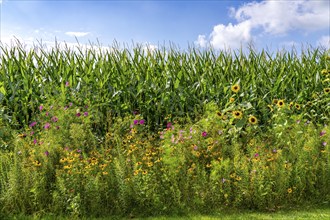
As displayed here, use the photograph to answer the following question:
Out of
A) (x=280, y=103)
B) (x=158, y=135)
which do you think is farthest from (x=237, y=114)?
(x=158, y=135)

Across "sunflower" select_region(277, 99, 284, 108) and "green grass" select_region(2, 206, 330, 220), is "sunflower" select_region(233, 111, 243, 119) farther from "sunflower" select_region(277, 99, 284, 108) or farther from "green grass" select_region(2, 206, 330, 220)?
"green grass" select_region(2, 206, 330, 220)

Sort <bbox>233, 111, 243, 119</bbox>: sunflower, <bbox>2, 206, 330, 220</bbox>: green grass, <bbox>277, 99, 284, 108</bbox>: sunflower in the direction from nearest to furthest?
<bbox>2, 206, 330, 220</bbox>: green grass < <bbox>233, 111, 243, 119</bbox>: sunflower < <bbox>277, 99, 284, 108</bbox>: sunflower

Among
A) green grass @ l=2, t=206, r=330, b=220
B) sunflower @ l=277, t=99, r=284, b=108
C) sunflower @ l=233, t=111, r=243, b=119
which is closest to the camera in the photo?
green grass @ l=2, t=206, r=330, b=220

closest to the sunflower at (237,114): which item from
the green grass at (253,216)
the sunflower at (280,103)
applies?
the sunflower at (280,103)

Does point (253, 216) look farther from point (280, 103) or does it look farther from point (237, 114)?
point (280, 103)

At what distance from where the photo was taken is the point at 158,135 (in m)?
6.34

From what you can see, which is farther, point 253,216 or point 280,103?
point 280,103

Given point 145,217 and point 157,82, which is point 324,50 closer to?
point 157,82

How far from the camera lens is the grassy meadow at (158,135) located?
4.65m

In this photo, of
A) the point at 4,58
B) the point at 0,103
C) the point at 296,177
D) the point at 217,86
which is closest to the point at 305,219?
the point at 296,177

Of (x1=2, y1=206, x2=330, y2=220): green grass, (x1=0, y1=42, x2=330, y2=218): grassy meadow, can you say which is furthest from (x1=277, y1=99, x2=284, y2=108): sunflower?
(x1=2, y1=206, x2=330, y2=220): green grass

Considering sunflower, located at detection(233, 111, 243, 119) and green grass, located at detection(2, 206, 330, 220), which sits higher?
sunflower, located at detection(233, 111, 243, 119)

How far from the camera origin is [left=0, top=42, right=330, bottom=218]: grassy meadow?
465 cm

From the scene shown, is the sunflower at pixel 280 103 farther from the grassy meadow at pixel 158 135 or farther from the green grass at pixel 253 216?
the green grass at pixel 253 216
